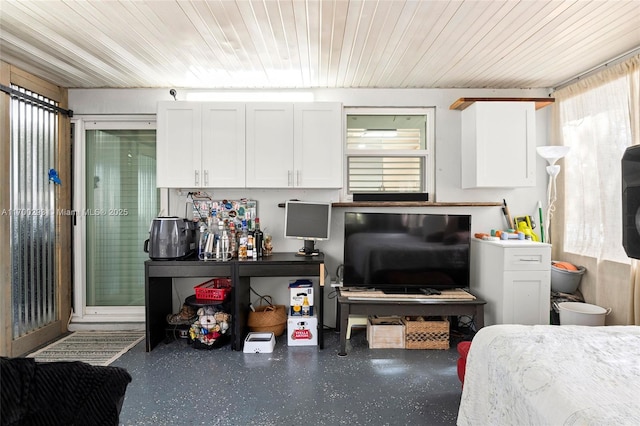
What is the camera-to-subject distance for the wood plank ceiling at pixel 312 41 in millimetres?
1990

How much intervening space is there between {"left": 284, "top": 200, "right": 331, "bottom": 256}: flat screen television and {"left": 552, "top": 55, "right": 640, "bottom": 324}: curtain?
229 centimetres

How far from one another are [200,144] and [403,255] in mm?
2138

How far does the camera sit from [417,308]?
9.20ft

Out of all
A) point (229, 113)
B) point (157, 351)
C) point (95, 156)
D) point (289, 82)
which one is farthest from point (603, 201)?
point (95, 156)

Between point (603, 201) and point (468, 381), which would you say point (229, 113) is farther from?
point (603, 201)

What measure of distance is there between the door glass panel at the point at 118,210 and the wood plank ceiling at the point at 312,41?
0.61 metres

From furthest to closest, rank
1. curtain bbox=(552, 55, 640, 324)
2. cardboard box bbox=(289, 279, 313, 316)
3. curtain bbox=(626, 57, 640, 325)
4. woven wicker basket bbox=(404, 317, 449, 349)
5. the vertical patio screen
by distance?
cardboard box bbox=(289, 279, 313, 316) < woven wicker basket bbox=(404, 317, 449, 349) < the vertical patio screen < curtain bbox=(552, 55, 640, 324) < curtain bbox=(626, 57, 640, 325)

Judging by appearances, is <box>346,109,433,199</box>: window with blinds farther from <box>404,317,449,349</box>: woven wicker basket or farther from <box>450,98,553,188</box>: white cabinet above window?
<box>404,317,449,349</box>: woven wicker basket

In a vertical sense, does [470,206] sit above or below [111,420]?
above

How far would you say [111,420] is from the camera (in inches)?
38.8

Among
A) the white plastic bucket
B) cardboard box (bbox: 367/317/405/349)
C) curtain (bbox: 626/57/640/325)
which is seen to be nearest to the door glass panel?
cardboard box (bbox: 367/317/405/349)

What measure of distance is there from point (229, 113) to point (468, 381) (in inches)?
108

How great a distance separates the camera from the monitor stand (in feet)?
10.2

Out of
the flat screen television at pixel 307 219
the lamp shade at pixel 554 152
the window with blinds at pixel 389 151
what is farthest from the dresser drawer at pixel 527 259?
the flat screen television at pixel 307 219
